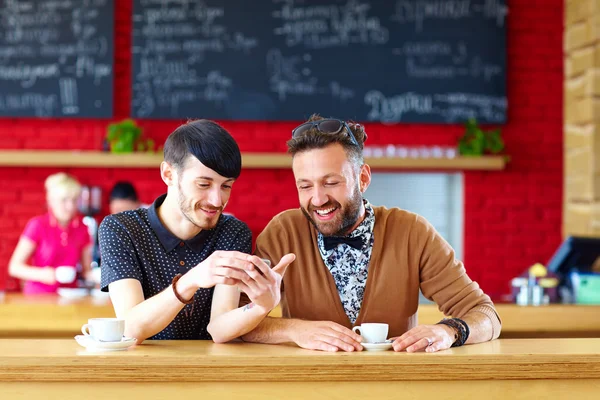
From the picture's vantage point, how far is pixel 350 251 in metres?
2.42

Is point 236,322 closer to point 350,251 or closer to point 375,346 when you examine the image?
point 375,346

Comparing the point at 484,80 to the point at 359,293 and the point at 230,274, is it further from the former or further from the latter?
the point at 230,274

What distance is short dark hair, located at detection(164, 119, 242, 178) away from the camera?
7.16 ft

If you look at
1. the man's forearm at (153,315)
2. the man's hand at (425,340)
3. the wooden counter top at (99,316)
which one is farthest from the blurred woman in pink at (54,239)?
the man's hand at (425,340)

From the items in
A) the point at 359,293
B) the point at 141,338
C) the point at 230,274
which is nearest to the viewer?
the point at 230,274

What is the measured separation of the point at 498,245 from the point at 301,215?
3.37 meters

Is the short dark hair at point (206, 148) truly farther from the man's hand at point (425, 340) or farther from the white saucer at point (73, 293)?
the white saucer at point (73, 293)

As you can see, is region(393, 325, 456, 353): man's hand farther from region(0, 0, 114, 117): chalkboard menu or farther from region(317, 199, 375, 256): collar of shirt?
region(0, 0, 114, 117): chalkboard menu

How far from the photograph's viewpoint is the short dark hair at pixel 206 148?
7.16 feet

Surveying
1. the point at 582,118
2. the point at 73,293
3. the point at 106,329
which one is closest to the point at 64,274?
the point at 73,293

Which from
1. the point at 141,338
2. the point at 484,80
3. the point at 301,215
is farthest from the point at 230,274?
the point at 484,80

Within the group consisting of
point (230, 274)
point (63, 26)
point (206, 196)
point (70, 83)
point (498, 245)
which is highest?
point (63, 26)

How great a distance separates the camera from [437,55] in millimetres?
5523

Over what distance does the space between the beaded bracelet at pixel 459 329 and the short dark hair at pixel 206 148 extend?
66 cm
